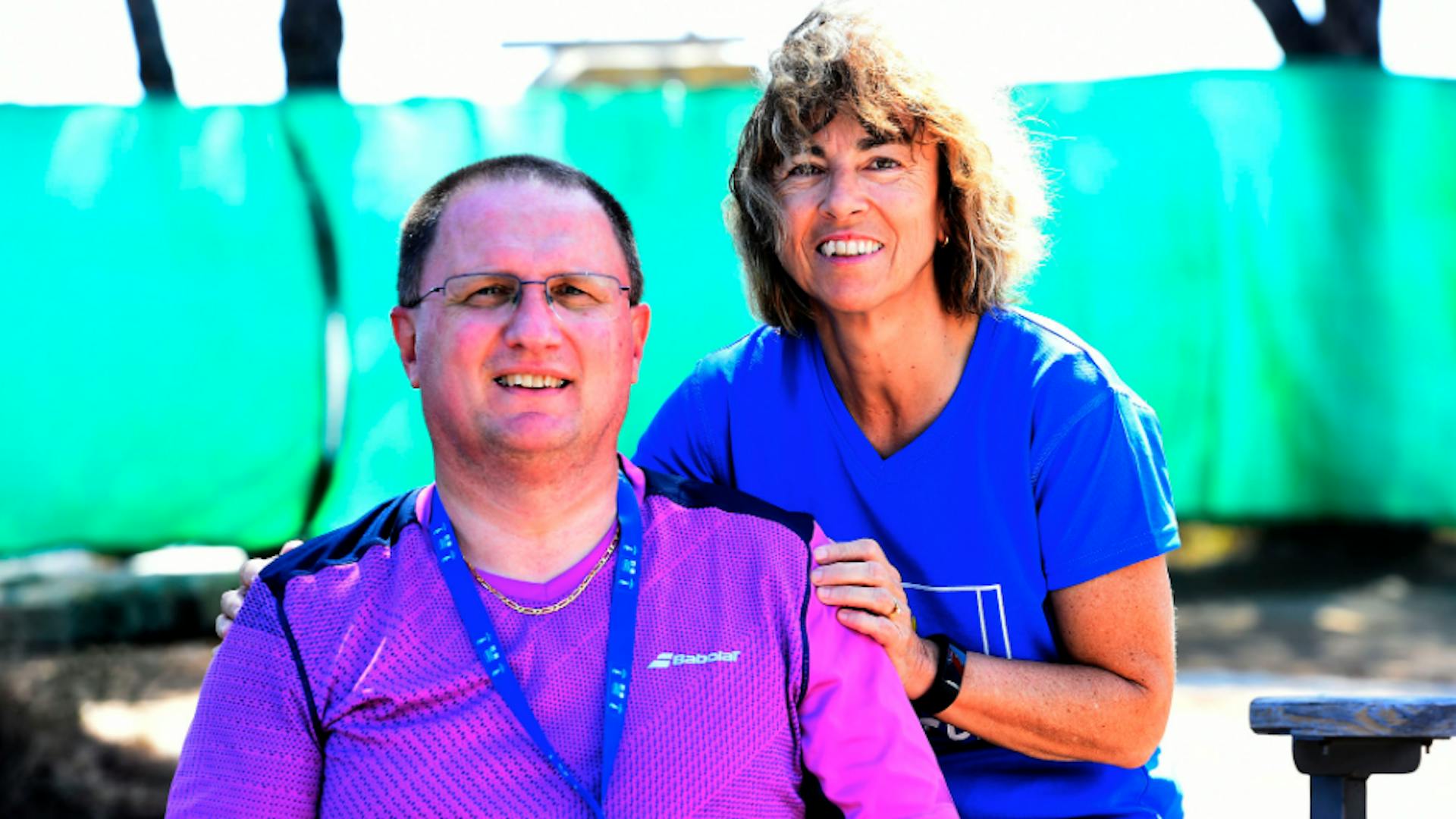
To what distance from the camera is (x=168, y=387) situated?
5430 millimetres

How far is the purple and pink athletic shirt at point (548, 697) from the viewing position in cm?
208

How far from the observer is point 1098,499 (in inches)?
100

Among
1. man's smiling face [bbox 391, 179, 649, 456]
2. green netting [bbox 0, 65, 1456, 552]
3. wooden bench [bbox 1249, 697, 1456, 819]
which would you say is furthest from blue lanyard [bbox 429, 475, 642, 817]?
green netting [bbox 0, 65, 1456, 552]

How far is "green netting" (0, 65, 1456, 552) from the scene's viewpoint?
5336 mm

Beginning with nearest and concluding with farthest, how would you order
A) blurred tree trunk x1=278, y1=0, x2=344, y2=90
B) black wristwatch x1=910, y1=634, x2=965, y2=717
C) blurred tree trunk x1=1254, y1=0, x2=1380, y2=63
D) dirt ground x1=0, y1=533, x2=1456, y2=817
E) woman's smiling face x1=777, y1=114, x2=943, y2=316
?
black wristwatch x1=910, y1=634, x2=965, y2=717, woman's smiling face x1=777, y1=114, x2=943, y2=316, dirt ground x1=0, y1=533, x2=1456, y2=817, blurred tree trunk x1=278, y1=0, x2=344, y2=90, blurred tree trunk x1=1254, y1=0, x2=1380, y2=63

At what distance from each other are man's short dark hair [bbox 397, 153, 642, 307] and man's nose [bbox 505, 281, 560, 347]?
18 cm

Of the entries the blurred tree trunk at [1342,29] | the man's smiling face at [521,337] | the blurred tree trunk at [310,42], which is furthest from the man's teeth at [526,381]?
the blurred tree trunk at [1342,29]

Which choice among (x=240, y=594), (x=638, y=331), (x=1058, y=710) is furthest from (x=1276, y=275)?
(x=240, y=594)

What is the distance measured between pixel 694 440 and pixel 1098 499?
81 cm

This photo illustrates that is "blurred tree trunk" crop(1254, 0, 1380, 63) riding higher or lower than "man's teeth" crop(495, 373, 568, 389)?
higher

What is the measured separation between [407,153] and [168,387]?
1211 millimetres

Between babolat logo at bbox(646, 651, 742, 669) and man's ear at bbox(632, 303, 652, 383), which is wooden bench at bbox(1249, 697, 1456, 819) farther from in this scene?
man's ear at bbox(632, 303, 652, 383)

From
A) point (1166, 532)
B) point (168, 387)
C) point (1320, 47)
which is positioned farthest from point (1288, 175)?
point (168, 387)

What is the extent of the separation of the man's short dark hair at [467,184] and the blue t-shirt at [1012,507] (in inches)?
25.0
